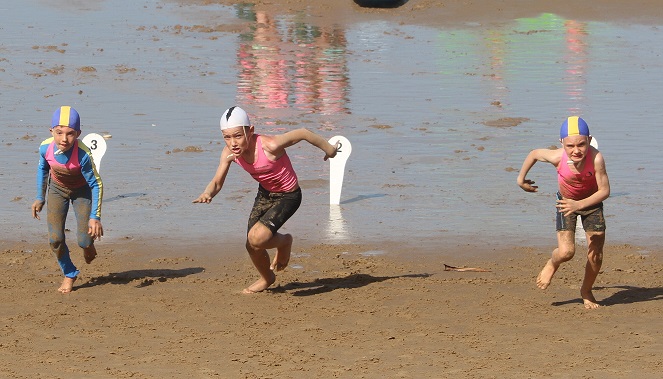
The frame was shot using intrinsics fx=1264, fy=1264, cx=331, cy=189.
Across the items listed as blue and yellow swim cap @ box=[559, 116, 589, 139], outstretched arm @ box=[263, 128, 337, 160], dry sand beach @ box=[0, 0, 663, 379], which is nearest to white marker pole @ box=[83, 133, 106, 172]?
dry sand beach @ box=[0, 0, 663, 379]

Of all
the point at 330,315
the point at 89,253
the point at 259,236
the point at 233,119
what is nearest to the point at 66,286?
the point at 89,253

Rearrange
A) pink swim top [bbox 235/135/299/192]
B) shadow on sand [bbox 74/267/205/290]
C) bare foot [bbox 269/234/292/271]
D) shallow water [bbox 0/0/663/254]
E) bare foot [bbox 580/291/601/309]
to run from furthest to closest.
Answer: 1. shallow water [bbox 0/0/663/254]
2. shadow on sand [bbox 74/267/205/290]
3. bare foot [bbox 269/234/292/271]
4. pink swim top [bbox 235/135/299/192]
5. bare foot [bbox 580/291/601/309]

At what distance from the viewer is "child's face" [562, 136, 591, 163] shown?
8.95m

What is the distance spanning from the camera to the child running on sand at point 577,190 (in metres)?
8.98

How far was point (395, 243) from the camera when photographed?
462 inches

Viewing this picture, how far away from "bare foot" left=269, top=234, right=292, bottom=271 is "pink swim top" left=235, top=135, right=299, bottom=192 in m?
0.48

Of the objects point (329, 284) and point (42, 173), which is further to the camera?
point (329, 284)

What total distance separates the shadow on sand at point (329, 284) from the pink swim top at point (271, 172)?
0.87 m

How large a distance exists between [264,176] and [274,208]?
0.27 metres

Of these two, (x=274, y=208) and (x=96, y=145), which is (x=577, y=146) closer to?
(x=274, y=208)

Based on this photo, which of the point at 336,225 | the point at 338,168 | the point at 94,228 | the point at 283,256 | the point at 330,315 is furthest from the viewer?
the point at 338,168

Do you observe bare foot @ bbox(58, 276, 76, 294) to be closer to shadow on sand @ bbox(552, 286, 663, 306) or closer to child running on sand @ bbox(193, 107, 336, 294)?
child running on sand @ bbox(193, 107, 336, 294)

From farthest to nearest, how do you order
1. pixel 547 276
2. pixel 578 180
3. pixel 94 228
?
1. pixel 94 228
2. pixel 547 276
3. pixel 578 180

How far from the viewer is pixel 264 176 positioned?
9.68 m
